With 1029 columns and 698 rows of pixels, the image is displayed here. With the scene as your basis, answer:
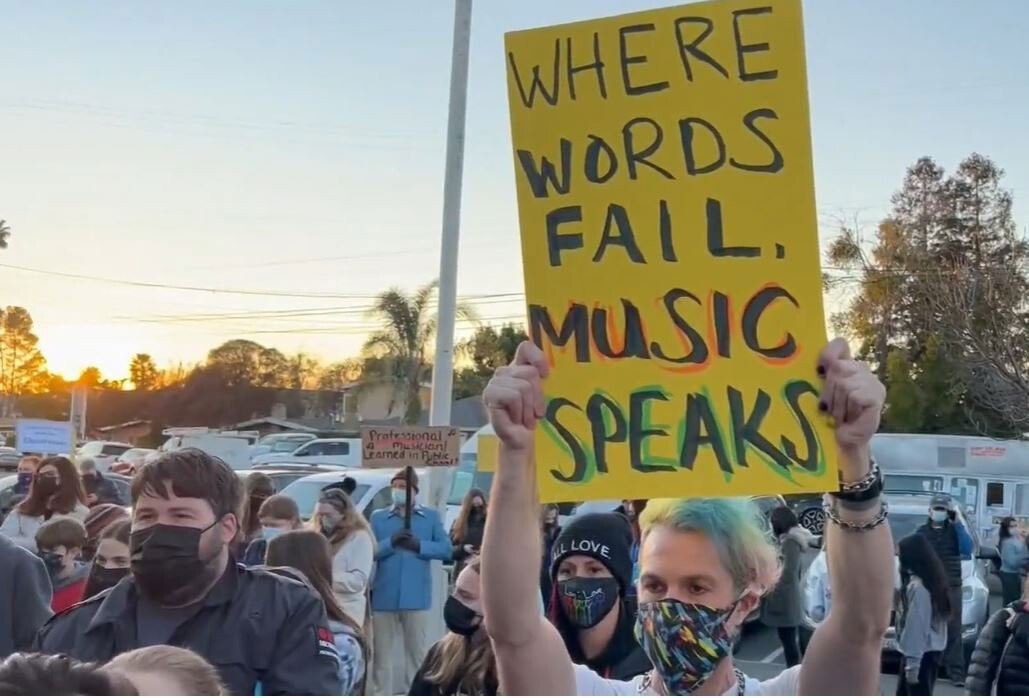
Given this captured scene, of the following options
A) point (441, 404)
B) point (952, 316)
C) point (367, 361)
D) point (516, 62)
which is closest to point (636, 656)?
point (516, 62)

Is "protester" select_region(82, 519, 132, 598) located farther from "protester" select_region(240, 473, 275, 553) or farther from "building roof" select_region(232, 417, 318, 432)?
"building roof" select_region(232, 417, 318, 432)

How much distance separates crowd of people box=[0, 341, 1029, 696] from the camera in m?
2.20

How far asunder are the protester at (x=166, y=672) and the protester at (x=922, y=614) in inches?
331

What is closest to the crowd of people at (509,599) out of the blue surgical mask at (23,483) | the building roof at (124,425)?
the blue surgical mask at (23,483)

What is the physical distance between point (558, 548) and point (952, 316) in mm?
23716

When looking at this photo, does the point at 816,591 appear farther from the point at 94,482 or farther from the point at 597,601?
the point at 597,601

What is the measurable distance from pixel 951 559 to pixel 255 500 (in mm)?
6361

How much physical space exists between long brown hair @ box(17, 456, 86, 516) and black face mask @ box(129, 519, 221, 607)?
4269 mm

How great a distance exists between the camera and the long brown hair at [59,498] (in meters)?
7.20

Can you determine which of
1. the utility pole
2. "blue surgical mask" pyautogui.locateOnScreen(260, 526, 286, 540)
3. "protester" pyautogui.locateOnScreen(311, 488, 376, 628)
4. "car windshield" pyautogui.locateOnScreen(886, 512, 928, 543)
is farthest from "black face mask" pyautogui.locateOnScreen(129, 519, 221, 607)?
"car windshield" pyautogui.locateOnScreen(886, 512, 928, 543)

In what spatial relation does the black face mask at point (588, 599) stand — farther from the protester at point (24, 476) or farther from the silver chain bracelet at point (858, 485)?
the protester at point (24, 476)

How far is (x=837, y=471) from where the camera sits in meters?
→ 2.17

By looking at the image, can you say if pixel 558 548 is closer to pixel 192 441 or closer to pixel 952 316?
pixel 952 316

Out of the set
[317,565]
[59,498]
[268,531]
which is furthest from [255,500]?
[317,565]
